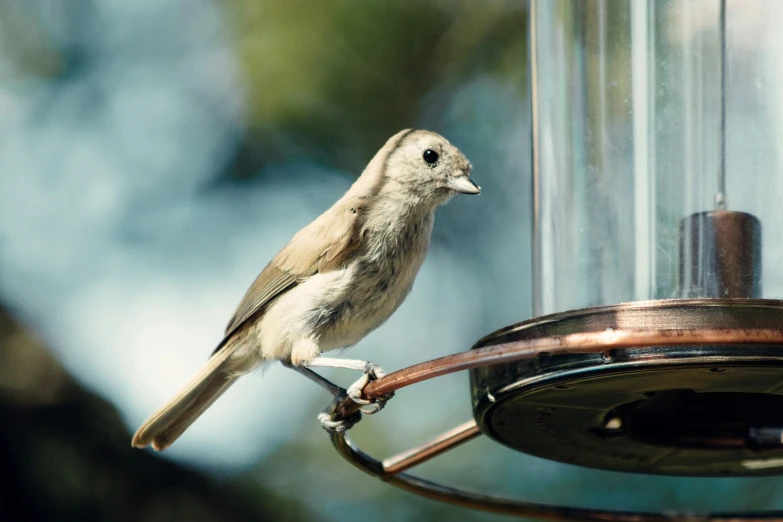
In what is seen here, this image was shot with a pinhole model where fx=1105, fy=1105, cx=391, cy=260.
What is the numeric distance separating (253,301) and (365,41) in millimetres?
1444

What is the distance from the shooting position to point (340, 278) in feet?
13.0

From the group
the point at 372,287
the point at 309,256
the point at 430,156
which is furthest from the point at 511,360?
the point at 430,156

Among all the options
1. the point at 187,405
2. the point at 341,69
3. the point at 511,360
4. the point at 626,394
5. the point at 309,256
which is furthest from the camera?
the point at 341,69

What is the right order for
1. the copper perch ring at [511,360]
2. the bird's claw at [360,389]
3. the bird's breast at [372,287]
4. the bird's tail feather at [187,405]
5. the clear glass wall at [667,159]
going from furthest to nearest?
Answer: the bird's tail feather at [187,405]
the bird's breast at [372,287]
the clear glass wall at [667,159]
the bird's claw at [360,389]
the copper perch ring at [511,360]

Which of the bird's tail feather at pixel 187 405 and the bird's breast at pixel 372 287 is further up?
the bird's breast at pixel 372 287

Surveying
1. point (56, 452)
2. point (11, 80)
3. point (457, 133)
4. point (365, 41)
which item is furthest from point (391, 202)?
point (11, 80)

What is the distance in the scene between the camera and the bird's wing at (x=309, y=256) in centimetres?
402

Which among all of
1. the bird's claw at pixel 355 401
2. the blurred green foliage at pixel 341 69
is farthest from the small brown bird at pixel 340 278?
the blurred green foliage at pixel 341 69

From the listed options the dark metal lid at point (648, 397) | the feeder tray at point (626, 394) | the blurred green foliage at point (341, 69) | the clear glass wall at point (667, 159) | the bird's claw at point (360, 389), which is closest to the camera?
the feeder tray at point (626, 394)

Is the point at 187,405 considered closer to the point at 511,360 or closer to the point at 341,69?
the point at 341,69

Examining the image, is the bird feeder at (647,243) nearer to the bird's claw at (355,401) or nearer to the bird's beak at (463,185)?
the bird's claw at (355,401)

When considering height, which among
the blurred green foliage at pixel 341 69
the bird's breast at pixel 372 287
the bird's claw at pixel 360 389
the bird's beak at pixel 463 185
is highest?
the blurred green foliage at pixel 341 69

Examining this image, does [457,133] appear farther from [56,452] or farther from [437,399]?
[56,452]

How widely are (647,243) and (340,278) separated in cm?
132
